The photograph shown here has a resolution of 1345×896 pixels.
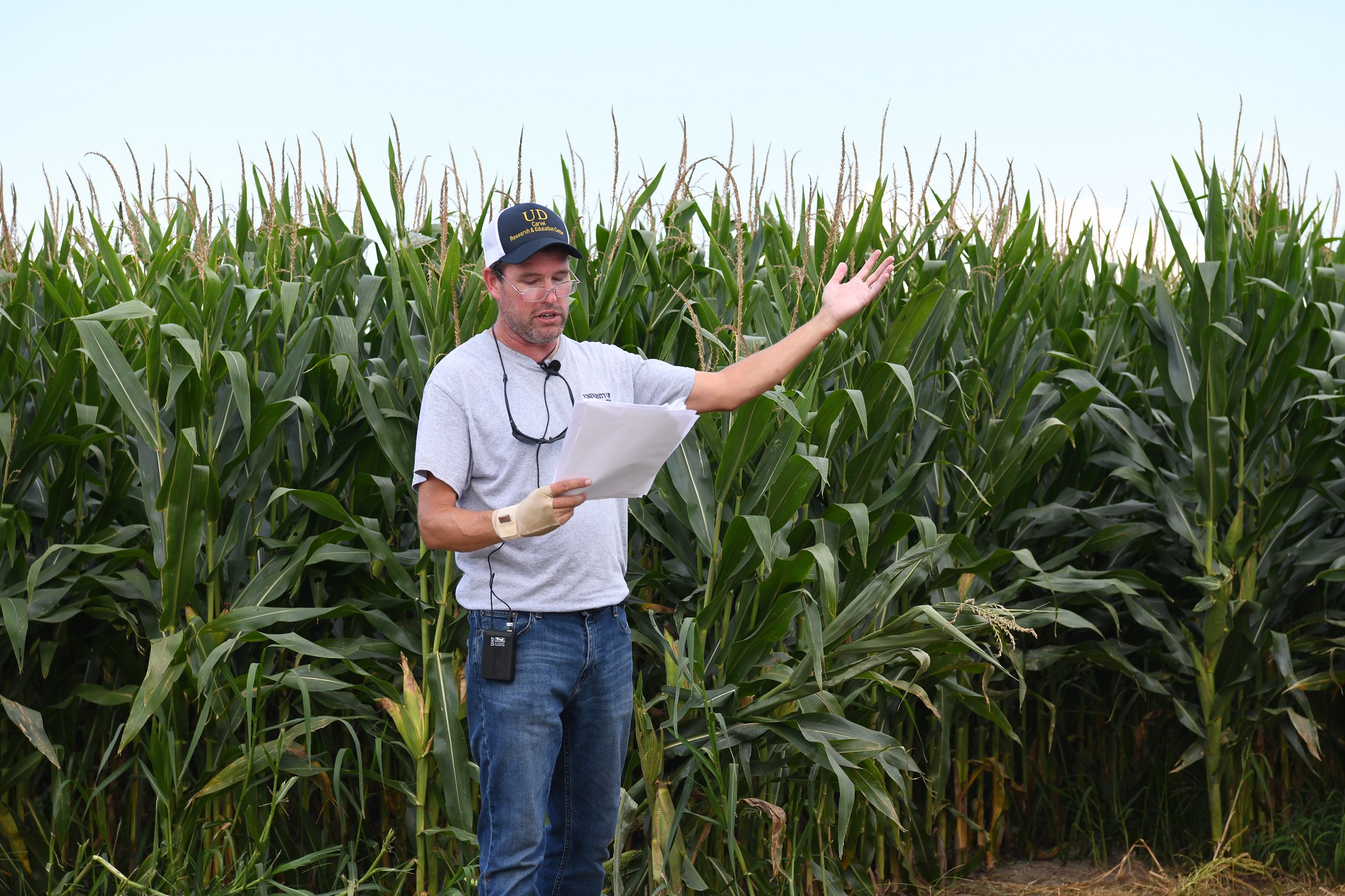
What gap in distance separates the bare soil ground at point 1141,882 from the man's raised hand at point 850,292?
8.45 ft

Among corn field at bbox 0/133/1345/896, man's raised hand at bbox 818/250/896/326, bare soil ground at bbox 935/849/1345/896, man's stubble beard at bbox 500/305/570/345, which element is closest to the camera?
man's stubble beard at bbox 500/305/570/345

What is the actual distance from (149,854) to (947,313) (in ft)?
11.0

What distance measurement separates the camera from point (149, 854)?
399cm

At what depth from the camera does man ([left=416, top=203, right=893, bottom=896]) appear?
9.53 feet

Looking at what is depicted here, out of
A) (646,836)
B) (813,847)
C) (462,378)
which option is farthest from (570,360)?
(813,847)

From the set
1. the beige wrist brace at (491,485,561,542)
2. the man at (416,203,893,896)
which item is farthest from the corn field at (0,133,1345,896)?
the beige wrist brace at (491,485,561,542)

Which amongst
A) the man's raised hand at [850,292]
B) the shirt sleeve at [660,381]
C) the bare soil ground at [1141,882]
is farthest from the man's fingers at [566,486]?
the bare soil ground at [1141,882]

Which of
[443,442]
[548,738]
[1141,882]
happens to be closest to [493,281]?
[443,442]

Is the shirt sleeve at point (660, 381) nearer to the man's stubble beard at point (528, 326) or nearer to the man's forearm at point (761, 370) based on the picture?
the man's forearm at point (761, 370)

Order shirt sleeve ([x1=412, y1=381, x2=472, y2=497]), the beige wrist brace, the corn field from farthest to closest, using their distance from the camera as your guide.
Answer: the corn field, shirt sleeve ([x1=412, y1=381, x2=472, y2=497]), the beige wrist brace

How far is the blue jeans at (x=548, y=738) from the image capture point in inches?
115

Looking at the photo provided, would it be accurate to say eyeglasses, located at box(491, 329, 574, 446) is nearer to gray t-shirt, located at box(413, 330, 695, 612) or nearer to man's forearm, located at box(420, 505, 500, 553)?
gray t-shirt, located at box(413, 330, 695, 612)

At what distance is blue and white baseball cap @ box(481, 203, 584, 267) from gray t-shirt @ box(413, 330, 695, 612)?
258mm

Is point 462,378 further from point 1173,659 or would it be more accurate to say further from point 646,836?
point 1173,659
